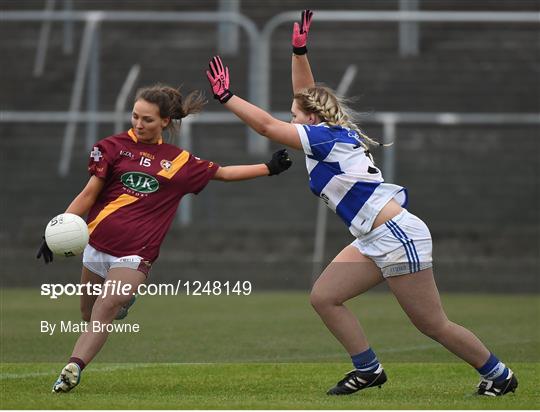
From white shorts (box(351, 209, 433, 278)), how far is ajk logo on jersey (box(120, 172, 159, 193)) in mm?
1376

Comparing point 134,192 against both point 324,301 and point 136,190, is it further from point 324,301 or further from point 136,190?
point 324,301

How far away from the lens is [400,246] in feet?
25.5

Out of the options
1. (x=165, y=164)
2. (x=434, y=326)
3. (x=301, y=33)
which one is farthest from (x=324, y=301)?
(x=301, y=33)

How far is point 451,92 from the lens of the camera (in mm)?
19656

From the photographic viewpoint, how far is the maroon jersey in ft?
26.7

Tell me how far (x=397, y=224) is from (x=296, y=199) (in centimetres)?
985

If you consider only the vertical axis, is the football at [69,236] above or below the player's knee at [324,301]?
above

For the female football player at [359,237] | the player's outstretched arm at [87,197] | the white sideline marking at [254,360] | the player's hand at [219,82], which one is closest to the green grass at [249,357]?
the white sideline marking at [254,360]

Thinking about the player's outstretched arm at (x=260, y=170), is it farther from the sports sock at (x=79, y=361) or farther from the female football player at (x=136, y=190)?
the sports sock at (x=79, y=361)

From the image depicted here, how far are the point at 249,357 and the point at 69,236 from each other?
8.19 feet

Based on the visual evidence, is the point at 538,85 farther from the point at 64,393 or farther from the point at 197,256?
the point at 64,393

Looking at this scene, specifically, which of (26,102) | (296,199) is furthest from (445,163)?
(26,102)

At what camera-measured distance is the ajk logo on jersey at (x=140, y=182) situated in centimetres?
820

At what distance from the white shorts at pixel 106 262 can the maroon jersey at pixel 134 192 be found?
0.11ft
